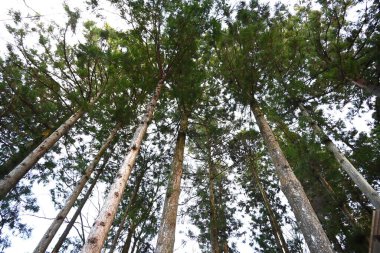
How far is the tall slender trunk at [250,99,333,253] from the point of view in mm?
4652

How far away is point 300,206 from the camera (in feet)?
17.5

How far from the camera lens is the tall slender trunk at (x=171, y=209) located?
548 cm

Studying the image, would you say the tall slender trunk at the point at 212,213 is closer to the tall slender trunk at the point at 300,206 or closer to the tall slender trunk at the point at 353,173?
the tall slender trunk at the point at 300,206

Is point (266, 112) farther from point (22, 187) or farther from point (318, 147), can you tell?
point (22, 187)

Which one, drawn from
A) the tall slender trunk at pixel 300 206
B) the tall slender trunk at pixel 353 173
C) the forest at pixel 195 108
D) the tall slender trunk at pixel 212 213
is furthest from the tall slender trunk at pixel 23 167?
the tall slender trunk at pixel 353 173

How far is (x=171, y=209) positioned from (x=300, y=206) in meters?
3.13

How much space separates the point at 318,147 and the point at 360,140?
176cm

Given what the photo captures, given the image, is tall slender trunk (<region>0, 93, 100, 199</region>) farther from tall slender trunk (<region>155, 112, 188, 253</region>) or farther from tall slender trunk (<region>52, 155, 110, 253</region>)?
tall slender trunk (<region>155, 112, 188, 253</region>)

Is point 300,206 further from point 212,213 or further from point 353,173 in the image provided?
point 212,213

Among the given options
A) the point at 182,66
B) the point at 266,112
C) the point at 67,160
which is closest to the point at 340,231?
the point at 266,112

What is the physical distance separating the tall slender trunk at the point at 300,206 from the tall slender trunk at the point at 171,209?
2.81 m

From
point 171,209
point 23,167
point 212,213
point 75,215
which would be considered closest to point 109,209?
point 171,209

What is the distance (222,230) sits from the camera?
39.0ft

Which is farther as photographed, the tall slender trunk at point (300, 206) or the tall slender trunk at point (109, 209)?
the tall slender trunk at point (300, 206)
